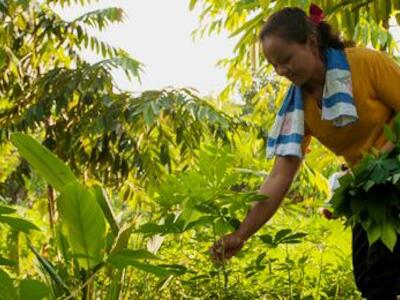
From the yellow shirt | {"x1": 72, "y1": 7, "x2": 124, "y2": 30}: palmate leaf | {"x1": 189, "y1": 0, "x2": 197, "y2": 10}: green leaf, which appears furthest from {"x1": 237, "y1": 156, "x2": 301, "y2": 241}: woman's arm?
{"x1": 72, "y1": 7, "x2": 124, "y2": 30}: palmate leaf

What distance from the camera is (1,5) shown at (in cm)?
321

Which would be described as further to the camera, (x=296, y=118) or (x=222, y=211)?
(x=296, y=118)

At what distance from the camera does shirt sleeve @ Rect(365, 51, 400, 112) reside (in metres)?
1.70

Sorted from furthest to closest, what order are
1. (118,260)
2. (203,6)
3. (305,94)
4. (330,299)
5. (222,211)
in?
(203,6) → (330,299) → (305,94) → (222,211) → (118,260)

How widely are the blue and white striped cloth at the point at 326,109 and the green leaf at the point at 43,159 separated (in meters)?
0.64

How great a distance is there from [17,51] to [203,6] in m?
1.42

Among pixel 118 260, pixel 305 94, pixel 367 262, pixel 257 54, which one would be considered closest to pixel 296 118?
pixel 305 94

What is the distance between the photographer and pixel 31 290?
0.97 m

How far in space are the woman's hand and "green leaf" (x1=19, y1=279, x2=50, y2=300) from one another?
684 mm

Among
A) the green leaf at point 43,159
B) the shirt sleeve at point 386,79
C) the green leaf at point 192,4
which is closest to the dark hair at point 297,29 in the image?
the shirt sleeve at point 386,79

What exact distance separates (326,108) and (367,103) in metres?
0.11

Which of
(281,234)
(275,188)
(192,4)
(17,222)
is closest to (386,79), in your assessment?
(275,188)

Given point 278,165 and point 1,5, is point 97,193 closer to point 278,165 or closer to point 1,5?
point 278,165

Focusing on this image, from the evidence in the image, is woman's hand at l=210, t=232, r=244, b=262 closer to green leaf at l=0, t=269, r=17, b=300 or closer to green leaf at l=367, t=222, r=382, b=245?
green leaf at l=367, t=222, r=382, b=245
